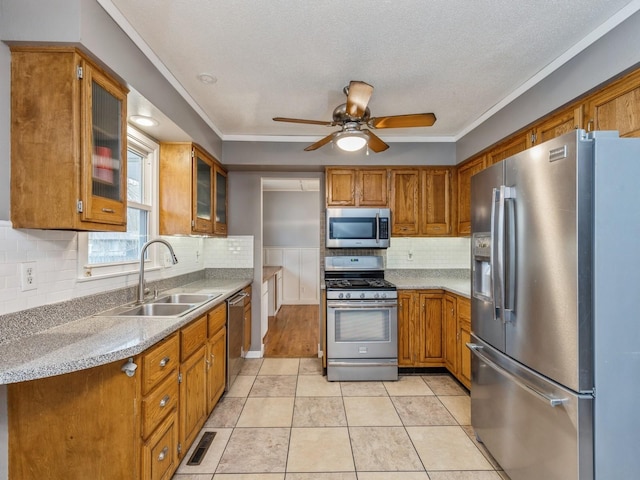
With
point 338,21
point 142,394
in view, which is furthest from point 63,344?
point 338,21

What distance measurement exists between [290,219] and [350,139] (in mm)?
4554

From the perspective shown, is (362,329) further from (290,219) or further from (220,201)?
(290,219)

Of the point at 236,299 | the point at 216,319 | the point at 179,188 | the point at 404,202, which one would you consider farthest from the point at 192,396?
the point at 404,202

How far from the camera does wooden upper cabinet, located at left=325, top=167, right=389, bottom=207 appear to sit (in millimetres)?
3568

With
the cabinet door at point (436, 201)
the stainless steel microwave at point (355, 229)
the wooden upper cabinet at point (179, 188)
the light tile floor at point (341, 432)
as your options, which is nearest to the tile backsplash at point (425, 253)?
the cabinet door at point (436, 201)

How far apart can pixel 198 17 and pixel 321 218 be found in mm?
2508

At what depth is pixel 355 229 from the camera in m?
3.52

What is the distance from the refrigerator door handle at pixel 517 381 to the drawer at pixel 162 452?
5.89ft

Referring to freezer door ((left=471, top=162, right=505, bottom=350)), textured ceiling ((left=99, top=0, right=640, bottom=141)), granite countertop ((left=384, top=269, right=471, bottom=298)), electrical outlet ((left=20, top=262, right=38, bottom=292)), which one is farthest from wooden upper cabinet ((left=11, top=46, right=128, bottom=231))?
granite countertop ((left=384, top=269, right=471, bottom=298))

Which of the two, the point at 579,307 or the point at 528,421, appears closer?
the point at 579,307

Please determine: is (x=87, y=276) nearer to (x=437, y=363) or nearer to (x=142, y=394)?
(x=142, y=394)

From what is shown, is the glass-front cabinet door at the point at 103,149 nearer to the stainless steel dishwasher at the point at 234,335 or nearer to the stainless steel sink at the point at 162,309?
the stainless steel sink at the point at 162,309

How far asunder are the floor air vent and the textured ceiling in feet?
8.04

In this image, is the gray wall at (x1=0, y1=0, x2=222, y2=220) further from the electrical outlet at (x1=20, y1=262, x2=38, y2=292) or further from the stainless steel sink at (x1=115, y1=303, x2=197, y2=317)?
the stainless steel sink at (x1=115, y1=303, x2=197, y2=317)
